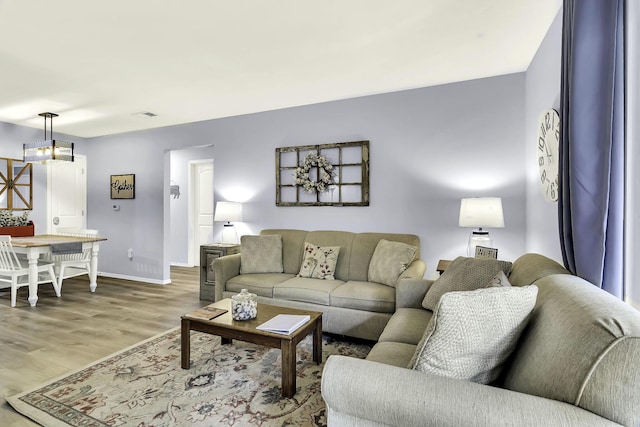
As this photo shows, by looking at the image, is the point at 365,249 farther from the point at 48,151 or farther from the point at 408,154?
the point at 48,151

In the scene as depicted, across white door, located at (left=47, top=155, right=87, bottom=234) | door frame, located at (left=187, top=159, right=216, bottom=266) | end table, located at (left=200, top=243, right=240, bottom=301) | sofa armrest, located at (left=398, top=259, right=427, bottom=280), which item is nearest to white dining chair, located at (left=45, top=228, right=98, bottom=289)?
white door, located at (left=47, top=155, right=87, bottom=234)

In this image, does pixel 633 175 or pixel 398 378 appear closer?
pixel 398 378

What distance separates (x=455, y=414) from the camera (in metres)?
0.95

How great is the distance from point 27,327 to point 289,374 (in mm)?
2841

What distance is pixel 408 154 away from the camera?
11.9ft

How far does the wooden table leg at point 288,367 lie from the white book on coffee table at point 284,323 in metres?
0.07

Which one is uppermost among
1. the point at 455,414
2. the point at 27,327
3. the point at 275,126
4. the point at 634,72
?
the point at 275,126

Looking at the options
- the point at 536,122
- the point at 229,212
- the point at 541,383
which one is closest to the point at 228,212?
the point at 229,212

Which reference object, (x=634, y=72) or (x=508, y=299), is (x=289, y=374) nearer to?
(x=508, y=299)

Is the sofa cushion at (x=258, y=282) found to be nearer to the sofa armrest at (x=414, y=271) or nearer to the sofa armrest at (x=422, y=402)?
the sofa armrest at (x=414, y=271)

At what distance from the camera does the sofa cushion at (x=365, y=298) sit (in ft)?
9.13

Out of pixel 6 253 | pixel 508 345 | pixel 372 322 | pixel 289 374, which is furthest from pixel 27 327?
pixel 508 345

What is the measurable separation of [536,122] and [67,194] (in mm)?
6629

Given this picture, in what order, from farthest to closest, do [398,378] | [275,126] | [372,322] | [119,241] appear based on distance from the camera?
[119,241] < [275,126] < [372,322] < [398,378]
